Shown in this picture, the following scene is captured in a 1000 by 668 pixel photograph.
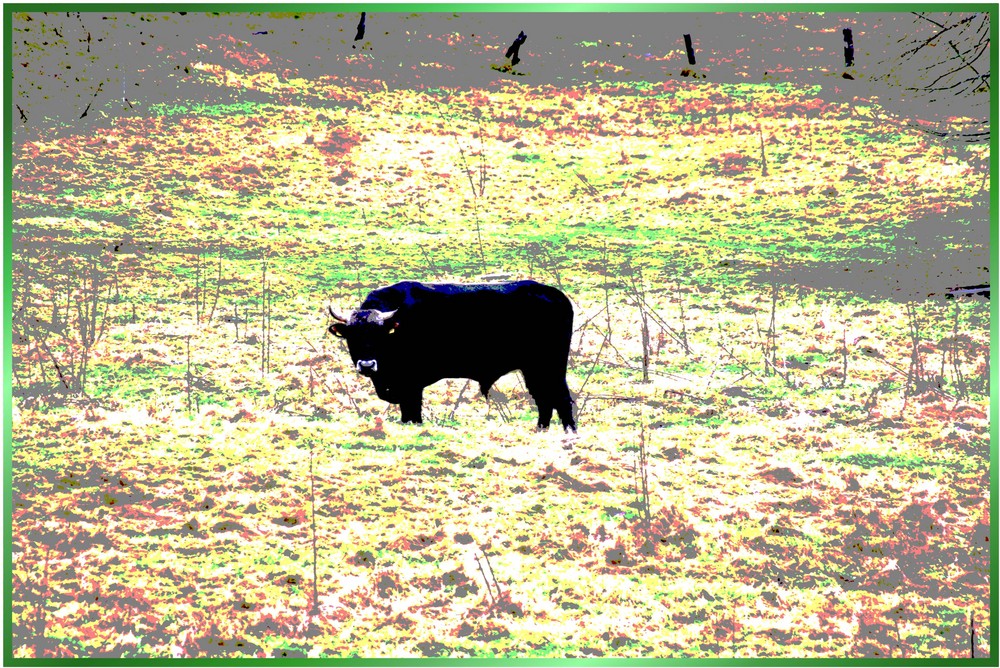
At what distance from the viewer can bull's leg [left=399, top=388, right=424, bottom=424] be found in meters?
9.91

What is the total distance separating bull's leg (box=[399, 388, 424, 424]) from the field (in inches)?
5.7

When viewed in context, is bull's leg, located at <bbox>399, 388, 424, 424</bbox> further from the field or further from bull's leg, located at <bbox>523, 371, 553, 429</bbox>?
bull's leg, located at <bbox>523, 371, 553, 429</bbox>

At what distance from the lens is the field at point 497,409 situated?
24.4ft

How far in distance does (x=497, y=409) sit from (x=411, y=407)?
85cm

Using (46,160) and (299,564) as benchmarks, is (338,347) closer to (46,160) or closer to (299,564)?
(299,564)

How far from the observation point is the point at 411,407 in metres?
9.96

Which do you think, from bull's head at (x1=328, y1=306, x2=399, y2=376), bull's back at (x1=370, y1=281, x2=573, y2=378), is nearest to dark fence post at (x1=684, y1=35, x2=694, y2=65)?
bull's back at (x1=370, y1=281, x2=573, y2=378)

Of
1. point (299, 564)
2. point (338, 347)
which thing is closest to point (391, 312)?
point (338, 347)

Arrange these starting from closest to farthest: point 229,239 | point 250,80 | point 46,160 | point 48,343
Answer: point 48,343, point 229,239, point 46,160, point 250,80

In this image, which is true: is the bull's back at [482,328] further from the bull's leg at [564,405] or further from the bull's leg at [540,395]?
the bull's leg at [564,405]

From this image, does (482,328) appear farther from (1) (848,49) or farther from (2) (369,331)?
(1) (848,49)

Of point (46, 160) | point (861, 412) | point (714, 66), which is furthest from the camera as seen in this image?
point (714, 66)

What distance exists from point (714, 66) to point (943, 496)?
17.1m

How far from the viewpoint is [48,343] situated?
1101cm
